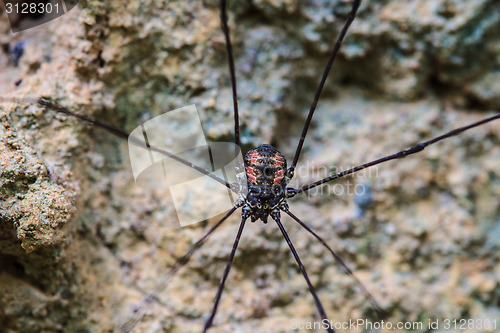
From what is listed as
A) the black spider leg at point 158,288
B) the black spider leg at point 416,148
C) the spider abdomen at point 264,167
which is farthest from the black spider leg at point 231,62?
the black spider leg at point 416,148

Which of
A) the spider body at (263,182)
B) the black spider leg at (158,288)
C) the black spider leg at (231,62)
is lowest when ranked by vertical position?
the black spider leg at (158,288)

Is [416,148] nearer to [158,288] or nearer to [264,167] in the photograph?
[264,167]

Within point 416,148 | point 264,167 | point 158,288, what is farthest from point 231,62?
point 158,288

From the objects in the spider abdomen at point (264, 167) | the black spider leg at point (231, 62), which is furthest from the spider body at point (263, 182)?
the black spider leg at point (231, 62)

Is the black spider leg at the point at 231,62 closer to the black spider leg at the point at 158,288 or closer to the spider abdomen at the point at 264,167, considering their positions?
the spider abdomen at the point at 264,167

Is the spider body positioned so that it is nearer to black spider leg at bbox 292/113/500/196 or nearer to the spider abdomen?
the spider abdomen

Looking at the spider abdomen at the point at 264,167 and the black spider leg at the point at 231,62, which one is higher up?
the black spider leg at the point at 231,62

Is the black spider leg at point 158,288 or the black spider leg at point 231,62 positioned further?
the black spider leg at point 158,288

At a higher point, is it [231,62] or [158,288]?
[231,62]

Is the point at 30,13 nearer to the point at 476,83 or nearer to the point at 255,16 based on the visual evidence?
the point at 255,16
